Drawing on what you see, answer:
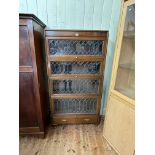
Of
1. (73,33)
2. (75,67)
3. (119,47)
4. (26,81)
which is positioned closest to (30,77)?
(26,81)

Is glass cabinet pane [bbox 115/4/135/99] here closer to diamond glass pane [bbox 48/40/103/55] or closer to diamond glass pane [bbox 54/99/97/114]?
diamond glass pane [bbox 48/40/103/55]

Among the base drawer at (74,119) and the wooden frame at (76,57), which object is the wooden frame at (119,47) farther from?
the base drawer at (74,119)

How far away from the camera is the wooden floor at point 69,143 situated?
1.65 meters

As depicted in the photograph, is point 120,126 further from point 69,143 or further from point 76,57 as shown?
point 76,57

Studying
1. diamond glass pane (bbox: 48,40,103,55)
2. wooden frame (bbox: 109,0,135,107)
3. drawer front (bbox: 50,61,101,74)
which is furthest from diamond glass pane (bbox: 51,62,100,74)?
wooden frame (bbox: 109,0,135,107)

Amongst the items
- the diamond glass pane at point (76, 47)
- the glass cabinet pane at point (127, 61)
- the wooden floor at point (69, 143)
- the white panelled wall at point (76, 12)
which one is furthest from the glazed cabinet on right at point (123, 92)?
the white panelled wall at point (76, 12)

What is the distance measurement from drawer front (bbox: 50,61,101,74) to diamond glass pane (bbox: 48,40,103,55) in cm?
13

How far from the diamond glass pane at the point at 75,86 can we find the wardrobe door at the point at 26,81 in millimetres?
393

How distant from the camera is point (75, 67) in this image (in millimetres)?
1851

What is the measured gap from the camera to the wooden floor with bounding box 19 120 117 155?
1.65 metres

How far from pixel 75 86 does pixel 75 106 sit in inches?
12.5
